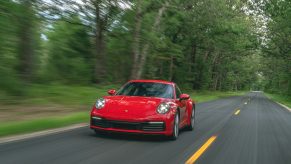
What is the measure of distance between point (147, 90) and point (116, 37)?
18.0m

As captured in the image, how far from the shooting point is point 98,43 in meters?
29.5

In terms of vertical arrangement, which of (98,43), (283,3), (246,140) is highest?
(283,3)

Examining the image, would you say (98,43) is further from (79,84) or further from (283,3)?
(283,3)

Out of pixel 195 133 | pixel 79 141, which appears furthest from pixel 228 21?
pixel 79 141

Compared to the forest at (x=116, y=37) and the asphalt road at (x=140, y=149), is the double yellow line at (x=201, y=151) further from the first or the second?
the forest at (x=116, y=37)

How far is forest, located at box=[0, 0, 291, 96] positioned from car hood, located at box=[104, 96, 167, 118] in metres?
7.88

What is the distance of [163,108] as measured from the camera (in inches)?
392

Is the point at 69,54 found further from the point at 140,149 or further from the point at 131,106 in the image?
the point at 140,149

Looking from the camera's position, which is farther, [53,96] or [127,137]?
[53,96]

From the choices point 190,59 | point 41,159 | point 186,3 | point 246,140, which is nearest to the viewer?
point 41,159

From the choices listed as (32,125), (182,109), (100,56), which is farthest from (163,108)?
(100,56)

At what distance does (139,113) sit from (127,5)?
17.3 metres

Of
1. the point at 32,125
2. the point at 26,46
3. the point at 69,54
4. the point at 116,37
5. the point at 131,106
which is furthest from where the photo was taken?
the point at 69,54

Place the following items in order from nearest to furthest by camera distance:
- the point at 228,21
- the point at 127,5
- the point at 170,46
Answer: the point at 127,5, the point at 170,46, the point at 228,21
